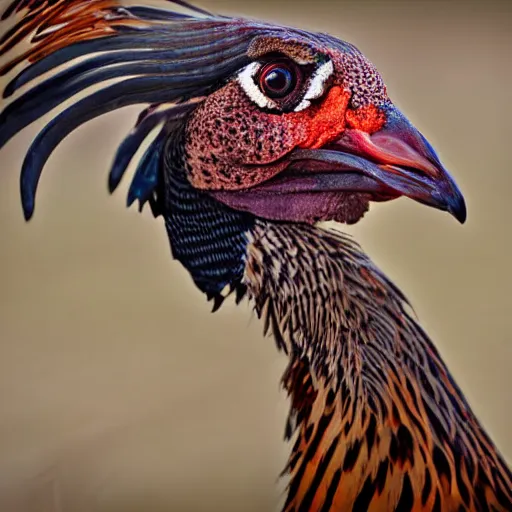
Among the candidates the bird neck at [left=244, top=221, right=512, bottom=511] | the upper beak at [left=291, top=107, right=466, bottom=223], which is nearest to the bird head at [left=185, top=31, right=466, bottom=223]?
the upper beak at [left=291, top=107, right=466, bottom=223]

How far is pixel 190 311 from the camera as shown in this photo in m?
1.67

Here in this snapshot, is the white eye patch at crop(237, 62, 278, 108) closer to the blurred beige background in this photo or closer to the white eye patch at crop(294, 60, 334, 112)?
the white eye patch at crop(294, 60, 334, 112)

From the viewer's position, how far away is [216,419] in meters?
1.65

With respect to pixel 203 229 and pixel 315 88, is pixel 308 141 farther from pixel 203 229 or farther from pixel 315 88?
pixel 203 229

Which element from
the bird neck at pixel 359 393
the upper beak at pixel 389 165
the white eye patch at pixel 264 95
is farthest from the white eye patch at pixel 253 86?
the bird neck at pixel 359 393

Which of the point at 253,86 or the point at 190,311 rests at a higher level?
the point at 253,86

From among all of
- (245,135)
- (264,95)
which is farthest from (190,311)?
(264,95)

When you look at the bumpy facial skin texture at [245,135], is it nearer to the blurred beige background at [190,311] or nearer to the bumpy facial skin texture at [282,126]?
the bumpy facial skin texture at [282,126]

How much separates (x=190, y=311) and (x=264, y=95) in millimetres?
649

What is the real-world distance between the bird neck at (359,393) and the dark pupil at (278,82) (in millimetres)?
373

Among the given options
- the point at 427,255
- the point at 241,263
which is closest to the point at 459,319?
the point at 427,255

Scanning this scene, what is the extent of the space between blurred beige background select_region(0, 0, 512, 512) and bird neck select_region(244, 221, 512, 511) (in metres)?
0.06

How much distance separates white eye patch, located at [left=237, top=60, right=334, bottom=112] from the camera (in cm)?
161

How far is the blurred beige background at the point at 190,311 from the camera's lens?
1.64 meters
